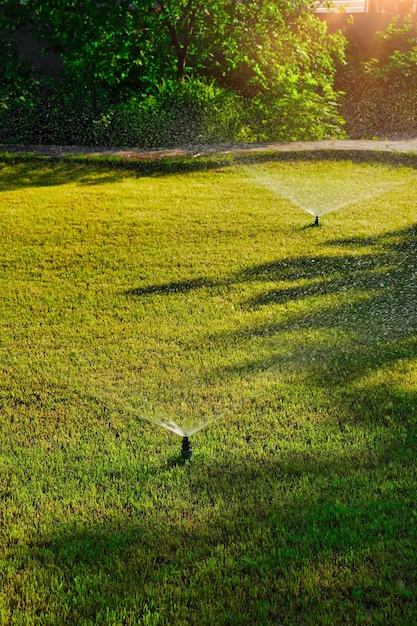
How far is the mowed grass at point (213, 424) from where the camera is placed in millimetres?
2836

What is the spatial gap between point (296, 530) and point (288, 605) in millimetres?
447

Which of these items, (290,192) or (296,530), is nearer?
(296,530)

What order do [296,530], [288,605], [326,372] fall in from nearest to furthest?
[288,605] < [296,530] < [326,372]

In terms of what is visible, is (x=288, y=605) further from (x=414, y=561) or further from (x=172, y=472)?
(x=172, y=472)

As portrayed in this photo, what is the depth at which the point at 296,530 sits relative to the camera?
123 inches

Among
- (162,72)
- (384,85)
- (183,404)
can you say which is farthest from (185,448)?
(384,85)

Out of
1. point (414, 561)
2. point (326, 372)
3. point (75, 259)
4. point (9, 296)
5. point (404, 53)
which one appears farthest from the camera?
point (404, 53)

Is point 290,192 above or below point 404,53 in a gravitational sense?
below

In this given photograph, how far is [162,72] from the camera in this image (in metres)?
12.7

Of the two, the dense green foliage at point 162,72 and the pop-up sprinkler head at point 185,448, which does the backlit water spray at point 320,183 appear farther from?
the pop-up sprinkler head at point 185,448

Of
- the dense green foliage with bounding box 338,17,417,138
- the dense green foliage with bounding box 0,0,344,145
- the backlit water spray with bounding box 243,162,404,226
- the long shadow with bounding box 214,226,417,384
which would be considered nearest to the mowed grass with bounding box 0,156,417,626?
the long shadow with bounding box 214,226,417,384

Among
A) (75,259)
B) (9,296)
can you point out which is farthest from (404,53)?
(9,296)

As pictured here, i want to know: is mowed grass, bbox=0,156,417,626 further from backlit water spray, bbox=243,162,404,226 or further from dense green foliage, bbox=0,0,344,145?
dense green foliage, bbox=0,0,344,145

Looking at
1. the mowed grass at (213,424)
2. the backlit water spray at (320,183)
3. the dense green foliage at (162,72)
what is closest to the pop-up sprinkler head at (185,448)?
the mowed grass at (213,424)
